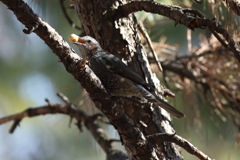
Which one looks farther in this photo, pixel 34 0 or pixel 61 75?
pixel 61 75

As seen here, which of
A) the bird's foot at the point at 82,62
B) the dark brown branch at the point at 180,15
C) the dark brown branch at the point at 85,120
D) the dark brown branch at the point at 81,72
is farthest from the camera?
the dark brown branch at the point at 85,120

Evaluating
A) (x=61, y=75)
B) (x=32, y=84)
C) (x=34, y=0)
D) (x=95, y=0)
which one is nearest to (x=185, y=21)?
(x=95, y=0)

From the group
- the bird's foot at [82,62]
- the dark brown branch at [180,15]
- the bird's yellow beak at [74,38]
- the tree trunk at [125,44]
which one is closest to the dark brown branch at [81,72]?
the bird's foot at [82,62]

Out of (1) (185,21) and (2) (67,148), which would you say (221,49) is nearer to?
(1) (185,21)

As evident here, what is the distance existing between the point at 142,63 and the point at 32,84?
389cm

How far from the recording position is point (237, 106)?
11.1ft

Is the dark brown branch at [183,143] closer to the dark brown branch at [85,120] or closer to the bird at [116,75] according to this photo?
the bird at [116,75]

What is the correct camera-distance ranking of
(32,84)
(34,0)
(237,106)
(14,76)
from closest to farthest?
(34,0), (237,106), (32,84), (14,76)

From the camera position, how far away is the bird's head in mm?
2811

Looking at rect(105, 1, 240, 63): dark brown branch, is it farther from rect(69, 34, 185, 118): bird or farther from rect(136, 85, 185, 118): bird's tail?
rect(136, 85, 185, 118): bird's tail

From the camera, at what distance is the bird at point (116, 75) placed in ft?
8.55

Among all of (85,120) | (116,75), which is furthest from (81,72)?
(85,120)

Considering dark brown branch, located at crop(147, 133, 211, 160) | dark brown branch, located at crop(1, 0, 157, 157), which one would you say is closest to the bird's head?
dark brown branch, located at crop(1, 0, 157, 157)

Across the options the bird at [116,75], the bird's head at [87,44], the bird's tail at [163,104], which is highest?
the bird's head at [87,44]
